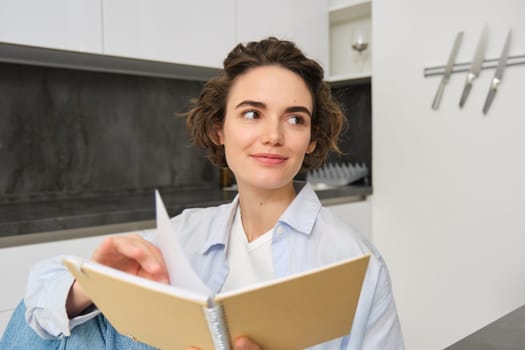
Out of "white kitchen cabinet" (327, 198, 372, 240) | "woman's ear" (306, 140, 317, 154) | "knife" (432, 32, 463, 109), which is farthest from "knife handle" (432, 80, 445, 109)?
"woman's ear" (306, 140, 317, 154)

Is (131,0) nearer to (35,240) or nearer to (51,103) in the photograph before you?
(51,103)

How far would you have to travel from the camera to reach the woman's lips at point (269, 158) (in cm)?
90

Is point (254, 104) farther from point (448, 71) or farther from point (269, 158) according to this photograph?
point (448, 71)

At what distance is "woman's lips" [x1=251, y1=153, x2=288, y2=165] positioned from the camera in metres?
0.90

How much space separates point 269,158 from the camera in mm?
899

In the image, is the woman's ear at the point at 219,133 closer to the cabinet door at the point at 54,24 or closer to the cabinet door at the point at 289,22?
the cabinet door at the point at 54,24

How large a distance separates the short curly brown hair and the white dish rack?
1261 millimetres

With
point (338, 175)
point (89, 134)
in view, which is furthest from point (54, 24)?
point (338, 175)

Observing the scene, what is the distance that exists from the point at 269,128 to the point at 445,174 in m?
1.28

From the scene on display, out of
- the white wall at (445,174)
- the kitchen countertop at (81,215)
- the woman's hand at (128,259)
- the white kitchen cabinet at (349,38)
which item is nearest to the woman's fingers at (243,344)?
the woman's hand at (128,259)

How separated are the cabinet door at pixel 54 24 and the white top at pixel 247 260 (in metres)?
0.97

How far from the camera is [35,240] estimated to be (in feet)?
4.56

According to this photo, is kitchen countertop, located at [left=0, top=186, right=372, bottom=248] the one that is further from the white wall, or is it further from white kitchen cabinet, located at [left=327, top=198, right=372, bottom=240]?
the white wall

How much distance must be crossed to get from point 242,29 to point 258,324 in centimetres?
170
